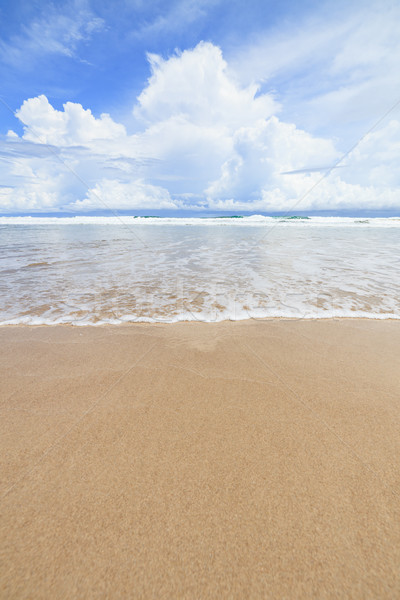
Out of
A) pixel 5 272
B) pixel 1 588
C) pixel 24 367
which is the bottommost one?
pixel 5 272

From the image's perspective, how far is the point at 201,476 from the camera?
59.4 inches

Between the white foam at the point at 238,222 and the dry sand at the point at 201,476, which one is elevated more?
the dry sand at the point at 201,476

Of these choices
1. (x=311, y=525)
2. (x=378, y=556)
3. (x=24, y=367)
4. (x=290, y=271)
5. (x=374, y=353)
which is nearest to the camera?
(x=378, y=556)

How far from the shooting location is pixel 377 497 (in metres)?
1.40

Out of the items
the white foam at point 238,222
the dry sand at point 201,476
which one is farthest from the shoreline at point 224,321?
the white foam at point 238,222

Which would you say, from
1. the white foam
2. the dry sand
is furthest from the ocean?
the white foam

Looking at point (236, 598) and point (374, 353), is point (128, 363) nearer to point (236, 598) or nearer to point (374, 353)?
point (236, 598)

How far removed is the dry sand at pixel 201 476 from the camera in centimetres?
110

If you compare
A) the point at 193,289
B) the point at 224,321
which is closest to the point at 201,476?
the point at 224,321

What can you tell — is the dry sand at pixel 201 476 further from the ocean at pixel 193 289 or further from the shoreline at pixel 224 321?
the ocean at pixel 193 289

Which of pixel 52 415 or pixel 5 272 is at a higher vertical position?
pixel 52 415

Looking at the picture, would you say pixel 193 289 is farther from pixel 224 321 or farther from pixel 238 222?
pixel 238 222

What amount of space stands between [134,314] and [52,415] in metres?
2.28


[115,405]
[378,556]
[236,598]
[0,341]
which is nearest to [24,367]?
[0,341]
